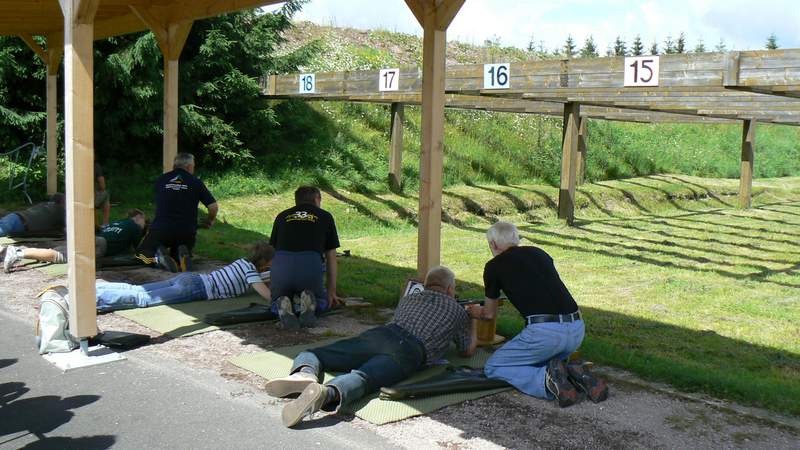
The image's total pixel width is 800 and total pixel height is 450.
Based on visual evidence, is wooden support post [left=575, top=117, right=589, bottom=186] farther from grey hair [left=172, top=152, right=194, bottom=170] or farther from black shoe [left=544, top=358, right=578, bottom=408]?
black shoe [left=544, top=358, right=578, bottom=408]

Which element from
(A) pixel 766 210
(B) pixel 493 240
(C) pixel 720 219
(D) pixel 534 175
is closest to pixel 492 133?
(D) pixel 534 175

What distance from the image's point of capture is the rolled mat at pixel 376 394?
4449 millimetres

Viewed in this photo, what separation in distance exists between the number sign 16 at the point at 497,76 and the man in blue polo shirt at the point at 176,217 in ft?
17.3

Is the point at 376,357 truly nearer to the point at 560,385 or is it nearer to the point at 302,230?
the point at 560,385

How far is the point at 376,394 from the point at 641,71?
6924mm

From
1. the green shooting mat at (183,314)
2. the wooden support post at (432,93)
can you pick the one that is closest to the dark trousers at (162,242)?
the green shooting mat at (183,314)

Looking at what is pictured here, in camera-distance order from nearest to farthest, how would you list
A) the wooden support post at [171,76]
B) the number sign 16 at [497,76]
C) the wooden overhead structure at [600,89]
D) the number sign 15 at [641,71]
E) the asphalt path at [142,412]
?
the asphalt path at [142,412] → the wooden overhead structure at [600,89] → the wooden support post at [171,76] → the number sign 15 at [641,71] → the number sign 16 at [497,76]

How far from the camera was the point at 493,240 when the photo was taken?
5.05 metres

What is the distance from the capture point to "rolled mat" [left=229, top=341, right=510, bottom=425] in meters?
4.45

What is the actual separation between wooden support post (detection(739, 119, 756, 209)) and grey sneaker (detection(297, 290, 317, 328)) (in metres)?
17.6

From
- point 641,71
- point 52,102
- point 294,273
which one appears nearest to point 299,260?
point 294,273

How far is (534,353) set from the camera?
4.86 meters

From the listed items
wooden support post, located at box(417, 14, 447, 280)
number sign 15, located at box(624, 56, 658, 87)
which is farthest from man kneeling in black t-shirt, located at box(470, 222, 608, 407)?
number sign 15, located at box(624, 56, 658, 87)

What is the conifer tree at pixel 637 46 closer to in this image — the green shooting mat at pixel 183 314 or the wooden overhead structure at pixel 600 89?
the wooden overhead structure at pixel 600 89
